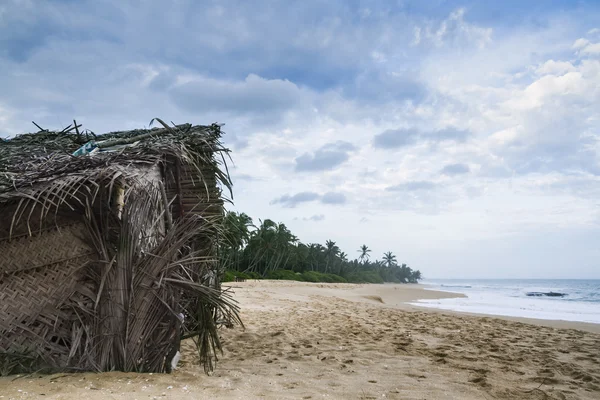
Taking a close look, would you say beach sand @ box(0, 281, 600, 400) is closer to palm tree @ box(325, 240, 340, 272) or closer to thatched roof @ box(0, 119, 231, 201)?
thatched roof @ box(0, 119, 231, 201)

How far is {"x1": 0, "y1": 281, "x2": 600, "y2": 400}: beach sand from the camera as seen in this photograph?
362 cm

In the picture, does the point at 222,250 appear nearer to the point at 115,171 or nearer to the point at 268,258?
the point at 115,171

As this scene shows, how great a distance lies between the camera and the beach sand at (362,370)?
3617 millimetres

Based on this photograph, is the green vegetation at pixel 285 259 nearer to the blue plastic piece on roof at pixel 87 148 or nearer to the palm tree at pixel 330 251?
the palm tree at pixel 330 251

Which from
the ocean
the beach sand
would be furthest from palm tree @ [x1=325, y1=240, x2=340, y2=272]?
the beach sand

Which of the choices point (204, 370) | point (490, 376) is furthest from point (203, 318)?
point (490, 376)

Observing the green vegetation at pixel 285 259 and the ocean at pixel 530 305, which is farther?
the green vegetation at pixel 285 259

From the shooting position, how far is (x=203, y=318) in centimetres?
461

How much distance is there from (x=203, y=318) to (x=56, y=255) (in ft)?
5.07

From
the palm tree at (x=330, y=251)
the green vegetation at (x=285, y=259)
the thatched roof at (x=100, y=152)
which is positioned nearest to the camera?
the thatched roof at (x=100, y=152)

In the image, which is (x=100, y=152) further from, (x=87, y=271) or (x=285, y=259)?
(x=285, y=259)

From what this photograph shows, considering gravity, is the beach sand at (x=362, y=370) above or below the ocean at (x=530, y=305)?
below

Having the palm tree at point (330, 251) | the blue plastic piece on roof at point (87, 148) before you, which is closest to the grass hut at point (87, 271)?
the blue plastic piece on roof at point (87, 148)

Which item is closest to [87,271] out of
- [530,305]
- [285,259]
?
[530,305]
